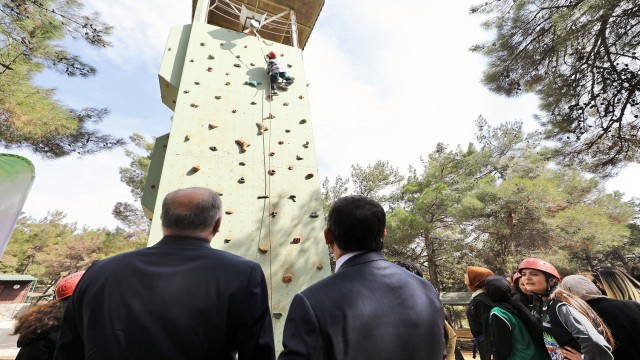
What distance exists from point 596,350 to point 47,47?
8.74m

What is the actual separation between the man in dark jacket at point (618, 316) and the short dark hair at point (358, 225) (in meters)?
1.90

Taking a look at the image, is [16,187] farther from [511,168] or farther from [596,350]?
[511,168]

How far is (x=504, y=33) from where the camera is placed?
17.7 ft

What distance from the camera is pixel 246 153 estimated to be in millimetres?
3922

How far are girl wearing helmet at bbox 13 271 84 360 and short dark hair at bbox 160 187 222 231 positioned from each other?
37.7 inches

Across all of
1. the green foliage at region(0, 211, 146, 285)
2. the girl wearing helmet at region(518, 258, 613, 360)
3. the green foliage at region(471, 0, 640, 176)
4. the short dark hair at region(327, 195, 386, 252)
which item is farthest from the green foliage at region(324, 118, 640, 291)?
the green foliage at region(0, 211, 146, 285)

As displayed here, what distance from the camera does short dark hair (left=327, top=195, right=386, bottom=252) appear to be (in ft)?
3.84

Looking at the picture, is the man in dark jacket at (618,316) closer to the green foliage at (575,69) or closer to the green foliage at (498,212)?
the green foliage at (575,69)

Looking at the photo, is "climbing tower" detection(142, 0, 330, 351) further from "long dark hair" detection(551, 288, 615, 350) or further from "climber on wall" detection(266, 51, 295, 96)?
"long dark hair" detection(551, 288, 615, 350)

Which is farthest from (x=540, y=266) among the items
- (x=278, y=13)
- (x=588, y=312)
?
(x=278, y=13)

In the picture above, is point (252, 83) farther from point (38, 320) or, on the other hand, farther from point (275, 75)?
point (38, 320)

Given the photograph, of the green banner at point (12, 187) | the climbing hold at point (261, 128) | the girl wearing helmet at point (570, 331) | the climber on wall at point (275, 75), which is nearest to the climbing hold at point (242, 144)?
the climbing hold at point (261, 128)

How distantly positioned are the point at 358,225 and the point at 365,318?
1.11ft

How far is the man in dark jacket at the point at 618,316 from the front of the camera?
183cm
